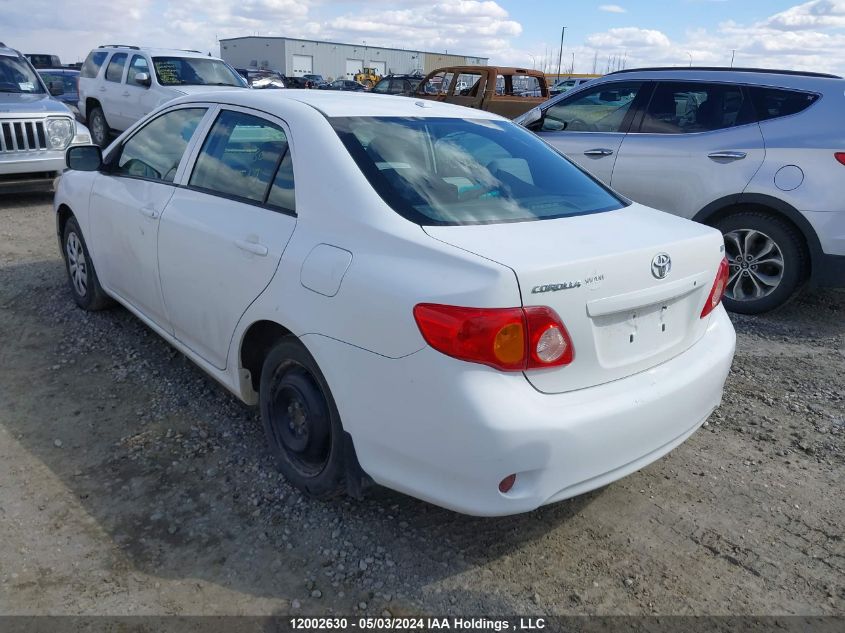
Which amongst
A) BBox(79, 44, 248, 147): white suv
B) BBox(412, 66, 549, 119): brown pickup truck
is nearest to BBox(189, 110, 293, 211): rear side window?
BBox(79, 44, 248, 147): white suv

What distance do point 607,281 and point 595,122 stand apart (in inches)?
176

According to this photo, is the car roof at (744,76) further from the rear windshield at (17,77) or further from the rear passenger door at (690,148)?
the rear windshield at (17,77)

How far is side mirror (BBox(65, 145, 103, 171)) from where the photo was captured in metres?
4.43

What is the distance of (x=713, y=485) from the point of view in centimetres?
320

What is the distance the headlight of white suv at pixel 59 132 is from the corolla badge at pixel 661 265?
8425mm

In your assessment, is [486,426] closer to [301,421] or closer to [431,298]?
[431,298]

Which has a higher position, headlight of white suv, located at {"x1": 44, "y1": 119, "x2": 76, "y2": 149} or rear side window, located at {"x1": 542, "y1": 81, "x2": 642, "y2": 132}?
rear side window, located at {"x1": 542, "y1": 81, "x2": 642, "y2": 132}

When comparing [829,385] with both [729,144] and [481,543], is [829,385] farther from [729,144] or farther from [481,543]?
[481,543]

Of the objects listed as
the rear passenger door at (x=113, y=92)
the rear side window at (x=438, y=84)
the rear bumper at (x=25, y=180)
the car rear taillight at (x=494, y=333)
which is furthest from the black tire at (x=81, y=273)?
the rear side window at (x=438, y=84)

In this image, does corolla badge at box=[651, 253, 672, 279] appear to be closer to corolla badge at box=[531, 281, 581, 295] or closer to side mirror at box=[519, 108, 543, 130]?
corolla badge at box=[531, 281, 581, 295]

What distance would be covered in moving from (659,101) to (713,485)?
3.97 metres

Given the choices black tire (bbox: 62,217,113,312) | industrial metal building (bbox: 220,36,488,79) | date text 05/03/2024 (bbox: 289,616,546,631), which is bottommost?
date text 05/03/2024 (bbox: 289,616,546,631)

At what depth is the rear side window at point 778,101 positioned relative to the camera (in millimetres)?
5367

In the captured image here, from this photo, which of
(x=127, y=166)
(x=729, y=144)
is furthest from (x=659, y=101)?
(x=127, y=166)
